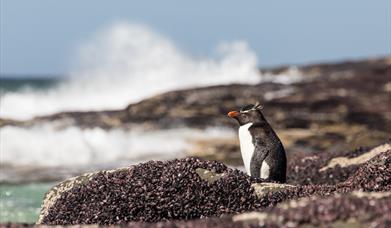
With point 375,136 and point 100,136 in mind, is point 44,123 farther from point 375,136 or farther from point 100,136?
point 375,136

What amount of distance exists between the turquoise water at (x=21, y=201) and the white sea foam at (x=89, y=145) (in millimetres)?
6189

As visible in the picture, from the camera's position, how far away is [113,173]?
15227 mm

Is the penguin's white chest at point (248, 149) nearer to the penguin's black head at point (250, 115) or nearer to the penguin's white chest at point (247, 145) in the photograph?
the penguin's white chest at point (247, 145)

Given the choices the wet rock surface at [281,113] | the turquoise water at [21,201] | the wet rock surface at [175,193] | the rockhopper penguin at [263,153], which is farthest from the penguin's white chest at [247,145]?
the wet rock surface at [281,113]

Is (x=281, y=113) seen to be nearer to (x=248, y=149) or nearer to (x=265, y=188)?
(x=248, y=149)

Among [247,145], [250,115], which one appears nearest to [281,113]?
[250,115]

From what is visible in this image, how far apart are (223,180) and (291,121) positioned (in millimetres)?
33315

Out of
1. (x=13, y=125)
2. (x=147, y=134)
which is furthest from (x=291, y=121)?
(x=13, y=125)

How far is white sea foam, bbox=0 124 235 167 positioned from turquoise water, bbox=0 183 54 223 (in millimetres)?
6189

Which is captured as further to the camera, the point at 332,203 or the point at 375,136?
the point at 375,136

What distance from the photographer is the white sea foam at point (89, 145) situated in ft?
123

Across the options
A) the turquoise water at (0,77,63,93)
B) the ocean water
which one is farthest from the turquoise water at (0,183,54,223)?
the turquoise water at (0,77,63,93)

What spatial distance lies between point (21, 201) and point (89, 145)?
15.7m

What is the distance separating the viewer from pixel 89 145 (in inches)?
1626
